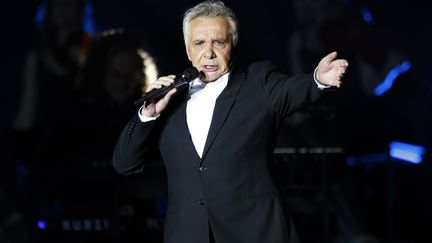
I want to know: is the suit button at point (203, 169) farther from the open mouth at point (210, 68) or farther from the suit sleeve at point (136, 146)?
the open mouth at point (210, 68)

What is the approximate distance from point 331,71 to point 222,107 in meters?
0.37

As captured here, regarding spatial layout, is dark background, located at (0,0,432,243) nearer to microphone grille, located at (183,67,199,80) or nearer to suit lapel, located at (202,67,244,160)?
suit lapel, located at (202,67,244,160)

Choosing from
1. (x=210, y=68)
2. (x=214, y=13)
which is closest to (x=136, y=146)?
(x=210, y=68)

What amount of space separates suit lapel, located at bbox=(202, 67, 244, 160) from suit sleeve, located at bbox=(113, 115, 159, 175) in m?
0.20

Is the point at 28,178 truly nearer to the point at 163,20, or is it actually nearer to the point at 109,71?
the point at 109,71

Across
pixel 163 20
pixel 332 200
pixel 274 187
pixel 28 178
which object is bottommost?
pixel 332 200

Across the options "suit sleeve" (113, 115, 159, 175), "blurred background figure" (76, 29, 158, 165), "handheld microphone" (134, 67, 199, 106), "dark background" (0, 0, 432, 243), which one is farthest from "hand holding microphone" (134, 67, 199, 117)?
"blurred background figure" (76, 29, 158, 165)

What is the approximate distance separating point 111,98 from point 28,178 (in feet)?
2.62

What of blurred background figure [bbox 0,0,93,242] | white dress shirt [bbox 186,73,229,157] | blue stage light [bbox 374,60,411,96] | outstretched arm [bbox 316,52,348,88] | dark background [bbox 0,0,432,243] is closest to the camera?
outstretched arm [bbox 316,52,348,88]

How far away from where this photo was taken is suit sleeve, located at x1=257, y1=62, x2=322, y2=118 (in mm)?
2234

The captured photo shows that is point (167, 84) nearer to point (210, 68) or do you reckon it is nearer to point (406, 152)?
point (210, 68)

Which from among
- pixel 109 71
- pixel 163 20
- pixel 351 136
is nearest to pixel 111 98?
pixel 109 71

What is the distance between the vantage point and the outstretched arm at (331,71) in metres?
2.12

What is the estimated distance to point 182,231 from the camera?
228 cm
